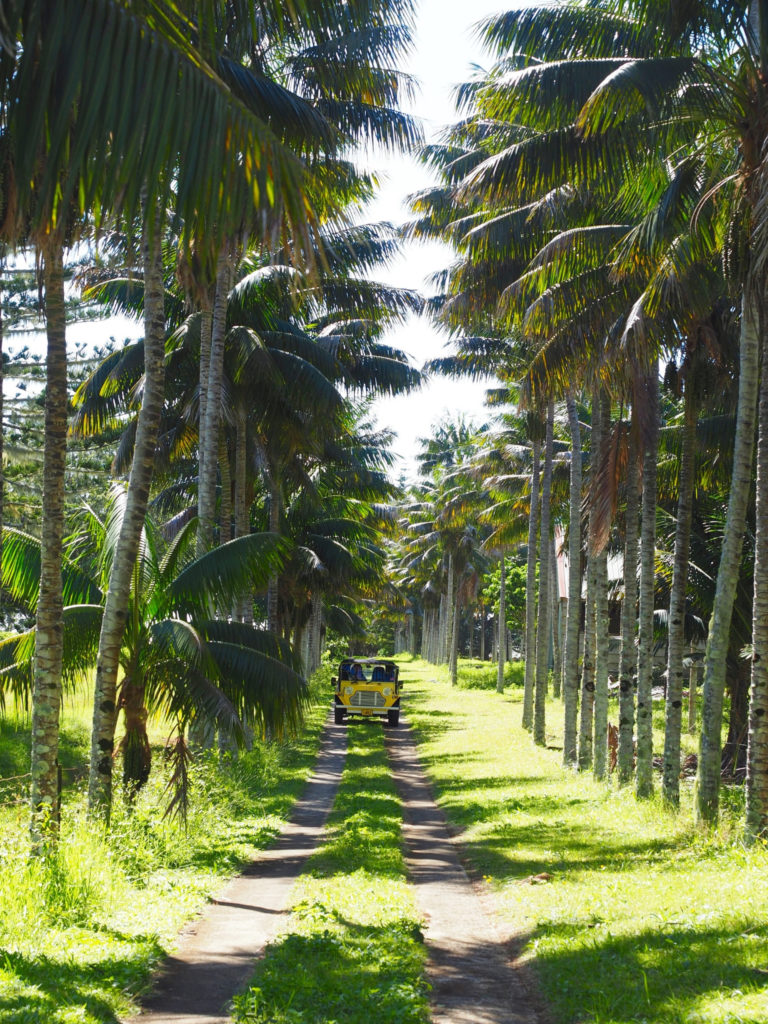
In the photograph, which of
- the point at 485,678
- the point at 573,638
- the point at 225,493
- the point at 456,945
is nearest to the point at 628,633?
the point at 573,638

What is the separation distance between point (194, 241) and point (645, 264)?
964 centimetres

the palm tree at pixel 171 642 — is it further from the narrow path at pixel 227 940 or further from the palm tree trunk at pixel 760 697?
the palm tree trunk at pixel 760 697

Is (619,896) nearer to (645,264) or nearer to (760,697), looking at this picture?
(760,697)

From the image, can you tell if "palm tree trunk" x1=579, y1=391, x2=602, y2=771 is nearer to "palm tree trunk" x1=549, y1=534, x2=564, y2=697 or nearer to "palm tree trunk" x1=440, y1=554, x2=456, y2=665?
"palm tree trunk" x1=549, y1=534, x2=564, y2=697

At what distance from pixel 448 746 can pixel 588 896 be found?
55.1 feet

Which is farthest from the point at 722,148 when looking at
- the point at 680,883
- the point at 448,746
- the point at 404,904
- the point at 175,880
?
the point at 448,746

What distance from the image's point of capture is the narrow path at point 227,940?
6820mm

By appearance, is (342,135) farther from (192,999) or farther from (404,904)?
(192,999)

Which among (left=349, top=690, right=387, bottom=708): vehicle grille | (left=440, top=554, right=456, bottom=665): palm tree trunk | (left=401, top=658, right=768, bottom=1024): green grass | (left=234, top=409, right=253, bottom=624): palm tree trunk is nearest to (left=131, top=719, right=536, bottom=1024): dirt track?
(left=401, top=658, right=768, bottom=1024): green grass

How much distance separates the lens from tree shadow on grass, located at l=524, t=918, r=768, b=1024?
6.55m

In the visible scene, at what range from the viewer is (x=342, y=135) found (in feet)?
50.5

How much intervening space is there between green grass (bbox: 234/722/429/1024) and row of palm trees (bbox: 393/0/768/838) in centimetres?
419

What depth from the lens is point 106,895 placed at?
911 cm

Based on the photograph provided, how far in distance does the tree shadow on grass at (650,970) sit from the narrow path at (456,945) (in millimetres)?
336
